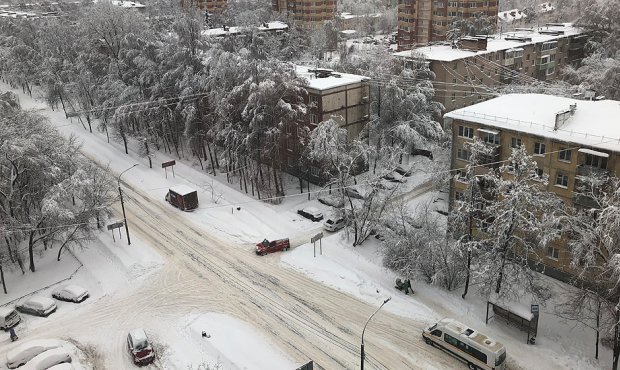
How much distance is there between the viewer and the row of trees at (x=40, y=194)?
3728 centimetres

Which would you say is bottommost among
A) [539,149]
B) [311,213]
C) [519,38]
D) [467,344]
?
[311,213]

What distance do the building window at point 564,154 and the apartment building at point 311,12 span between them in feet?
330

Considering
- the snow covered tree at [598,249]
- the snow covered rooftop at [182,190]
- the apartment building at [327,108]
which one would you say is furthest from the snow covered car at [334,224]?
the snow covered tree at [598,249]

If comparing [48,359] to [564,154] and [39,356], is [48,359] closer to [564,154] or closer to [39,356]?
[39,356]

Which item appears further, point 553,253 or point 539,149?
point 553,253

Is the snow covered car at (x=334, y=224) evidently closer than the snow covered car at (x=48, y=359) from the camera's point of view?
No

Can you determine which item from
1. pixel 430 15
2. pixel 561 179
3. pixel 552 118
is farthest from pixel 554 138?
pixel 430 15

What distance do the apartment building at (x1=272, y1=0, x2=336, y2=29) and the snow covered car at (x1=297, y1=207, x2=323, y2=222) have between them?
286ft

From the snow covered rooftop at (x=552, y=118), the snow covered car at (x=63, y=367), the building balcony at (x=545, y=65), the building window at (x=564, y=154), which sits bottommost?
the snow covered car at (x=63, y=367)

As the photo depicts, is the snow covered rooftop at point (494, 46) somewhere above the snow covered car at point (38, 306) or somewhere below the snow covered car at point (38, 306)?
above

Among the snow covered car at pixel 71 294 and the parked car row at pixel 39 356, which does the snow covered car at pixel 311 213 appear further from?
the parked car row at pixel 39 356

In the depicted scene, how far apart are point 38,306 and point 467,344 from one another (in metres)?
27.1

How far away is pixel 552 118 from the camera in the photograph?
3372cm

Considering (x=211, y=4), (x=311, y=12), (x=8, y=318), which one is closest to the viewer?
(x=8, y=318)
